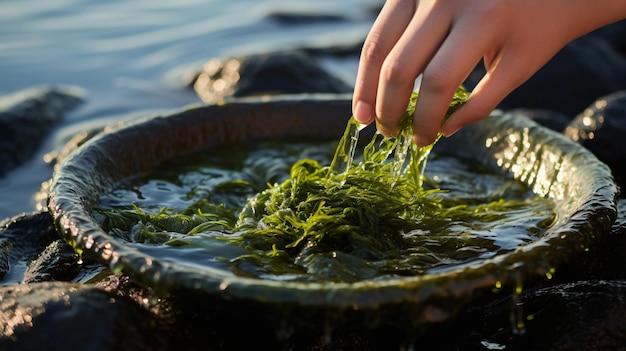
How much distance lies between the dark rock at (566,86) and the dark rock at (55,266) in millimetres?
5460

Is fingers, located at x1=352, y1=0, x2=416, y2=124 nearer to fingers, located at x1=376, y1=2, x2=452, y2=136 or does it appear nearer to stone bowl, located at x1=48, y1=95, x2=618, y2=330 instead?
fingers, located at x1=376, y1=2, x2=452, y2=136

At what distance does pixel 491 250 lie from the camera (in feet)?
9.78

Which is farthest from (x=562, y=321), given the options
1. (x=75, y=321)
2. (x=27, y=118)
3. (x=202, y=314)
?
(x=27, y=118)

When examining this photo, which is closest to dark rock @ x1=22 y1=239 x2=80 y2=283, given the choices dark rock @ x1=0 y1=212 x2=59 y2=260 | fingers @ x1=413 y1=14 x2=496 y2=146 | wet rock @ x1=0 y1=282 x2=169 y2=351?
dark rock @ x1=0 y1=212 x2=59 y2=260

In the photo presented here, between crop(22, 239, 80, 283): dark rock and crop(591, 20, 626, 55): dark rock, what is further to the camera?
crop(591, 20, 626, 55): dark rock

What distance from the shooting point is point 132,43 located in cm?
992

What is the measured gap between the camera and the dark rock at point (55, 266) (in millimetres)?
3539

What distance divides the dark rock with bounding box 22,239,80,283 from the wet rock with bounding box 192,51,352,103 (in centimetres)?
386

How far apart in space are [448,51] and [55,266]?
2.19m

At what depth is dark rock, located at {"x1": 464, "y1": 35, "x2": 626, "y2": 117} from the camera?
8.13 metres

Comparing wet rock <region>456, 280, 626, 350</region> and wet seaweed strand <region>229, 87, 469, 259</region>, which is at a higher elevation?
wet seaweed strand <region>229, 87, 469, 259</region>

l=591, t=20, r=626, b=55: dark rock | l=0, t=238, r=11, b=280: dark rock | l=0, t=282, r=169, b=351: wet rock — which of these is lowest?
l=0, t=238, r=11, b=280: dark rock

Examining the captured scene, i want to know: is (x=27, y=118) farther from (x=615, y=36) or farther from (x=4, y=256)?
(x=615, y=36)

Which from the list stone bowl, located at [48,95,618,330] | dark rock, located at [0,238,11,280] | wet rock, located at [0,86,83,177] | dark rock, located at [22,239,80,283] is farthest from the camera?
wet rock, located at [0,86,83,177]
